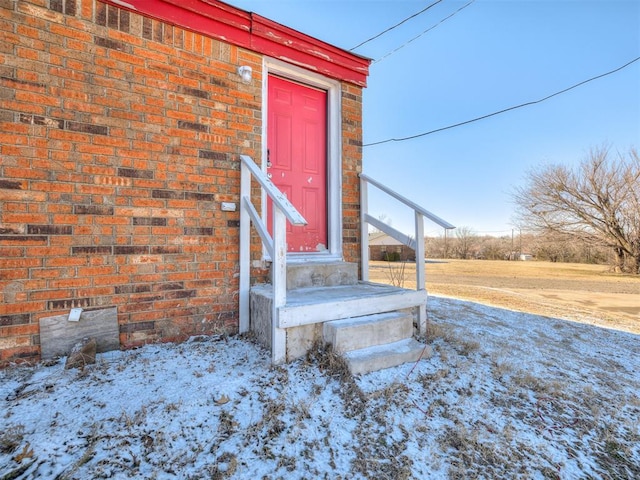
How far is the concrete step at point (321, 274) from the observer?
2.85 m

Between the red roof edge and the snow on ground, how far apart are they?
8.89 feet

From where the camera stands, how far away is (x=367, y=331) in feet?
7.29

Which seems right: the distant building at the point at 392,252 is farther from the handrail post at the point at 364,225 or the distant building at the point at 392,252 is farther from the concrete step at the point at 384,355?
the concrete step at the point at 384,355

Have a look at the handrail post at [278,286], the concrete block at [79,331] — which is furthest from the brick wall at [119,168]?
the handrail post at [278,286]

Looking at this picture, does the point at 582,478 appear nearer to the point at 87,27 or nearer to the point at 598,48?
the point at 87,27

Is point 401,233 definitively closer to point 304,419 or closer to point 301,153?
point 301,153

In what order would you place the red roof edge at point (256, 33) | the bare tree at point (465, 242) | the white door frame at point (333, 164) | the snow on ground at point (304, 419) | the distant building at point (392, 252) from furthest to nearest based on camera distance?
the bare tree at point (465, 242) < the distant building at point (392, 252) < the white door frame at point (333, 164) < the red roof edge at point (256, 33) < the snow on ground at point (304, 419)

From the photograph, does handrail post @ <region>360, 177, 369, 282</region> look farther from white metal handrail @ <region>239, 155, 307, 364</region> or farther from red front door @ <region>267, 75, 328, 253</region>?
white metal handrail @ <region>239, 155, 307, 364</region>

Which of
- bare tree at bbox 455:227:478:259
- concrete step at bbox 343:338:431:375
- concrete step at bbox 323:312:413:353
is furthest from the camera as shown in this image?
bare tree at bbox 455:227:478:259

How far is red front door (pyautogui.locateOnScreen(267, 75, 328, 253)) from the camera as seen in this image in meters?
3.17

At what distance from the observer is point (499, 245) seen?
22781 millimetres

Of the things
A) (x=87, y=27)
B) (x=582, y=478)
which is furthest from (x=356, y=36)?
(x=582, y=478)

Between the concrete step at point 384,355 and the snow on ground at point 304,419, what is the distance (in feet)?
0.17

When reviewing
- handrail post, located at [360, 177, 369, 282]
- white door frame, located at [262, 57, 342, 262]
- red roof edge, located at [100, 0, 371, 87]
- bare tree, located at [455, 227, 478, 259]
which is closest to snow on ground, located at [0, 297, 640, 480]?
handrail post, located at [360, 177, 369, 282]
